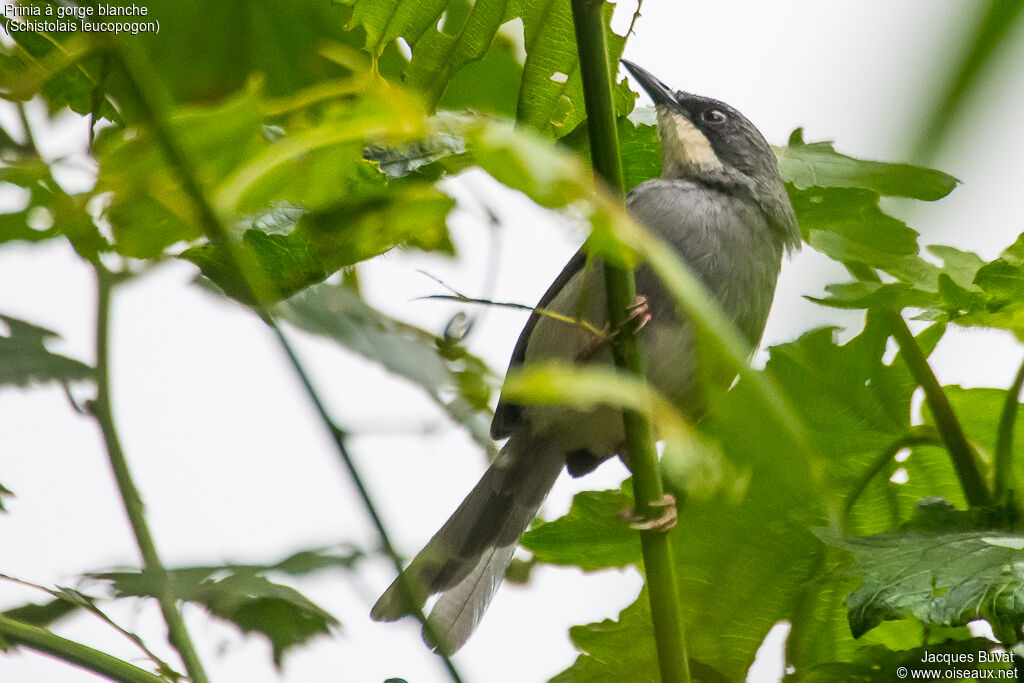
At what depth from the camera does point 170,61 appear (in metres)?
1.60

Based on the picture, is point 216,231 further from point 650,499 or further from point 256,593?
point 650,499

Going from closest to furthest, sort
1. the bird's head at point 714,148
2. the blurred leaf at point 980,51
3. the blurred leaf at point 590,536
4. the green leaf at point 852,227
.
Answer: the blurred leaf at point 980,51
the green leaf at point 852,227
the blurred leaf at point 590,536
the bird's head at point 714,148

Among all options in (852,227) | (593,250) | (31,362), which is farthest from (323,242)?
(852,227)

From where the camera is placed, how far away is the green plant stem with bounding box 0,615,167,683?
3.73 ft

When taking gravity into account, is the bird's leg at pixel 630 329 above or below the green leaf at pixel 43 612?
above

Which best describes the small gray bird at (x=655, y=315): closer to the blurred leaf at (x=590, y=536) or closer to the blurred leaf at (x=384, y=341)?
the blurred leaf at (x=590, y=536)

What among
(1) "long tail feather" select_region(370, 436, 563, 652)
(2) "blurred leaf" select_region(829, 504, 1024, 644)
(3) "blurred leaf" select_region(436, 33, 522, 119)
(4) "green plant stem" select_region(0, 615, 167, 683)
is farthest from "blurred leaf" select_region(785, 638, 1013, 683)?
(3) "blurred leaf" select_region(436, 33, 522, 119)

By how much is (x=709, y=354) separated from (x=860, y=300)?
109 cm

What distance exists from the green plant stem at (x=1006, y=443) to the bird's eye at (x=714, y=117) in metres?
1.94

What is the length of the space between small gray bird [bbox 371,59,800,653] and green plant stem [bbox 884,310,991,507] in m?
0.82

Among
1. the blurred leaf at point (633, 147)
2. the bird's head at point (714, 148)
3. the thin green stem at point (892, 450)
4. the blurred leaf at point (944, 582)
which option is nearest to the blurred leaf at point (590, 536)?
the thin green stem at point (892, 450)

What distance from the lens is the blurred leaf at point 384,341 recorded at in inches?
32.7

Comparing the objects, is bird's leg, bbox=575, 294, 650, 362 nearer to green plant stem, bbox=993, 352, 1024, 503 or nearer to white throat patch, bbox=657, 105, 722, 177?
green plant stem, bbox=993, 352, 1024, 503

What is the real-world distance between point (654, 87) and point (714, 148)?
322 mm
